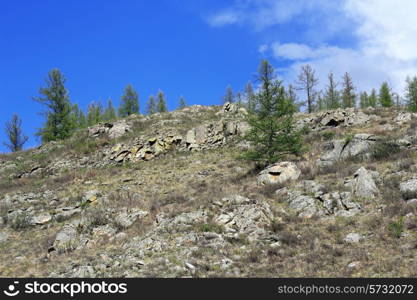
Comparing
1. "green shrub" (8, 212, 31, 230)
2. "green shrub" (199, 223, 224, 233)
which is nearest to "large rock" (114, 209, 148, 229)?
"green shrub" (199, 223, 224, 233)

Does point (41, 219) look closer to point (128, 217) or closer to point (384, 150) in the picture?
point (128, 217)

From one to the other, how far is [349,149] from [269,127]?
550 cm

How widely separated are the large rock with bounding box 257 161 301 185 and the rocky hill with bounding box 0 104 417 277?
7 cm

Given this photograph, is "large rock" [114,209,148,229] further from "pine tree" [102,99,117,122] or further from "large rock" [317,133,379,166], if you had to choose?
"pine tree" [102,99,117,122]

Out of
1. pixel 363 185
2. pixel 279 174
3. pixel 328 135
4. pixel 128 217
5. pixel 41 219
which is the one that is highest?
pixel 328 135

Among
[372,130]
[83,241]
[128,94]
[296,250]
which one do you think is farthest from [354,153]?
[128,94]

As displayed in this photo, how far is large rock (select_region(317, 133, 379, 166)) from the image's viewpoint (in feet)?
68.4

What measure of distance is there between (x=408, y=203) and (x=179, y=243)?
30.9 ft

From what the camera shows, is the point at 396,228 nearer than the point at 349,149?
Yes

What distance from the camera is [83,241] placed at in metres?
15.4

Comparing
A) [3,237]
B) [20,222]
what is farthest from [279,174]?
[3,237]

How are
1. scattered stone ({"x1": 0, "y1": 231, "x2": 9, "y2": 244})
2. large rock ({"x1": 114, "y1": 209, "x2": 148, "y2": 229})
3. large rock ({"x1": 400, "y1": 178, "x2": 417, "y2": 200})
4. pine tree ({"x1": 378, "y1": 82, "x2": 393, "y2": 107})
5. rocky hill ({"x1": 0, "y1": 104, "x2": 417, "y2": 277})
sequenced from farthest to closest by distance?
pine tree ({"x1": 378, "y1": 82, "x2": 393, "y2": 107})
scattered stone ({"x1": 0, "y1": 231, "x2": 9, "y2": 244})
large rock ({"x1": 114, "y1": 209, "x2": 148, "y2": 229})
large rock ({"x1": 400, "y1": 178, "x2": 417, "y2": 200})
rocky hill ({"x1": 0, "y1": 104, "x2": 417, "y2": 277})

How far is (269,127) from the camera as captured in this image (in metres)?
21.9

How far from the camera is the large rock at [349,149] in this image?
68.4 feet
